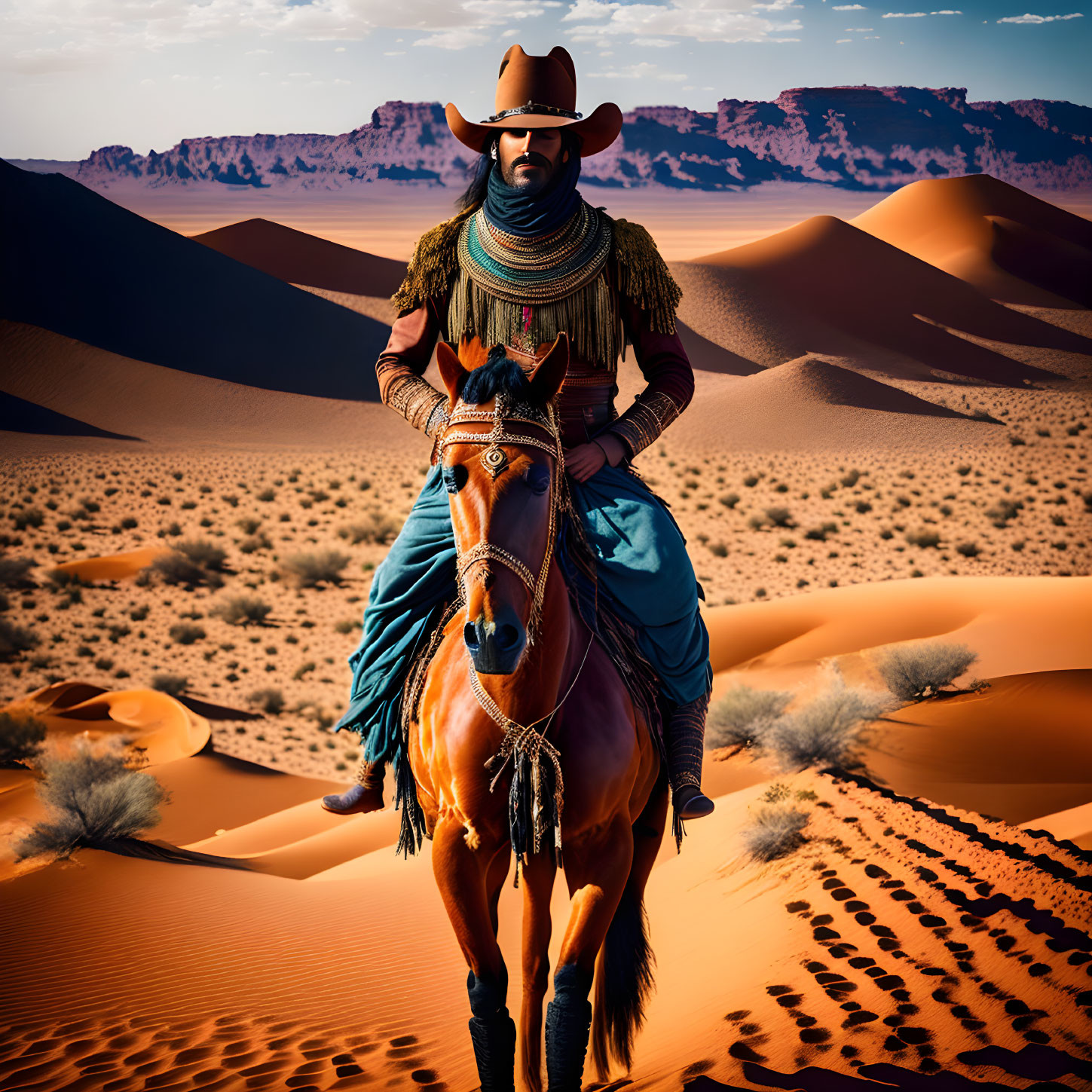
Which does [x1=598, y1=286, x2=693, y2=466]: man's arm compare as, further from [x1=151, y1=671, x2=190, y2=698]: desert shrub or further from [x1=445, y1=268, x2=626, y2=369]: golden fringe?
[x1=151, y1=671, x2=190, y2=698]: desert shrub

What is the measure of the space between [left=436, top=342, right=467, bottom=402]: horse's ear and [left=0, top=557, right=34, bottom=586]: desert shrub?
1956 centimetres

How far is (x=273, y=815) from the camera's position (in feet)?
34.9

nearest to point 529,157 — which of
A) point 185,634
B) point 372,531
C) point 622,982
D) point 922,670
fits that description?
point 622,982

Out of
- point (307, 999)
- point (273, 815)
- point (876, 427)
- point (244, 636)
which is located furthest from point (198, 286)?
point (307, 999)

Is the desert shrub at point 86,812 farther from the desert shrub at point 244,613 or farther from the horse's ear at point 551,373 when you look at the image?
the desert shrub at point 244,613

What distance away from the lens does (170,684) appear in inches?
596

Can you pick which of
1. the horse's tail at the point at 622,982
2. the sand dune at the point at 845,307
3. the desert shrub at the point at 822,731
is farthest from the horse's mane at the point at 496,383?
the sand dune at the point at 845,307

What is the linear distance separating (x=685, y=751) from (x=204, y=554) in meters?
19.1

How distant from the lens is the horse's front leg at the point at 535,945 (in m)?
3.66

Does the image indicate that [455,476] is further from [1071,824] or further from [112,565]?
[112,565]

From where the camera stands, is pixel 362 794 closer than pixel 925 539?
Yes

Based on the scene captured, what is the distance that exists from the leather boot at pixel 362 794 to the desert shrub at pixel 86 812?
15.9ft

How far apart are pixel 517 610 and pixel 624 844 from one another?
1.20 m

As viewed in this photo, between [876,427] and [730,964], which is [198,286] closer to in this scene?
[876,427]
